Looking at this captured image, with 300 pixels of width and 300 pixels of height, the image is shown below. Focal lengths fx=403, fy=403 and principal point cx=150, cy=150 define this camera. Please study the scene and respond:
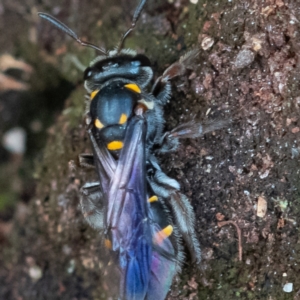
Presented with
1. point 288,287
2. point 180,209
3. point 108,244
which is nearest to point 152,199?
point 180,209

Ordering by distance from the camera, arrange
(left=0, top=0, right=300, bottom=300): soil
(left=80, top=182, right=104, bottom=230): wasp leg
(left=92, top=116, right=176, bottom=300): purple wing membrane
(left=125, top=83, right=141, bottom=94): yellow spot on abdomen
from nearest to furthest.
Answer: (left=92, top=116, right=176, bottom=300): purple wing membrane, (left=0, top=0, right=300, bottom=300): soil, (left=125, top=83, right=141, bottom=94): yellow spot on abdomen, (left=80, top=182, right=104, bottom=230): wasp leg

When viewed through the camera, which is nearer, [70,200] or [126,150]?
[126,150]

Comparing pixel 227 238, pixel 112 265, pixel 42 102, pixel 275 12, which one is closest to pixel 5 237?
pixel 42 102

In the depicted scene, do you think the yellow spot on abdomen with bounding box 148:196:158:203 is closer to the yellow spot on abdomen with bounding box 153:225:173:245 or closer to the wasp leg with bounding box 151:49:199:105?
the yellow spot on abdomen with bounding box 153:225:173:245

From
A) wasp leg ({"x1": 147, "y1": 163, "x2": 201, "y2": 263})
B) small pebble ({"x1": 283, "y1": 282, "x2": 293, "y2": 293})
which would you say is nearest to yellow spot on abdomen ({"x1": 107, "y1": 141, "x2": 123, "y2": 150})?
wasp leg ({"x1": 147, "y1": 163, "x2": 201, "y2": 263})

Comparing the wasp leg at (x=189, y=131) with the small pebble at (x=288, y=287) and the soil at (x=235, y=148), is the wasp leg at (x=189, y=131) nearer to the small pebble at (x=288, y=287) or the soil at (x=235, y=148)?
the soil at (x=235, y=148)

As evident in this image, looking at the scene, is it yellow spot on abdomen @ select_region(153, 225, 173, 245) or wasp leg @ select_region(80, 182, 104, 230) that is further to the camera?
wasp leg @ select_region(80, 182, 104, 230)

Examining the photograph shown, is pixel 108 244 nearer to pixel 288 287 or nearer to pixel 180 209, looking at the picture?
pixel 180 209

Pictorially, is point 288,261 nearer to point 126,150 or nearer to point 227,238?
point 227,238
